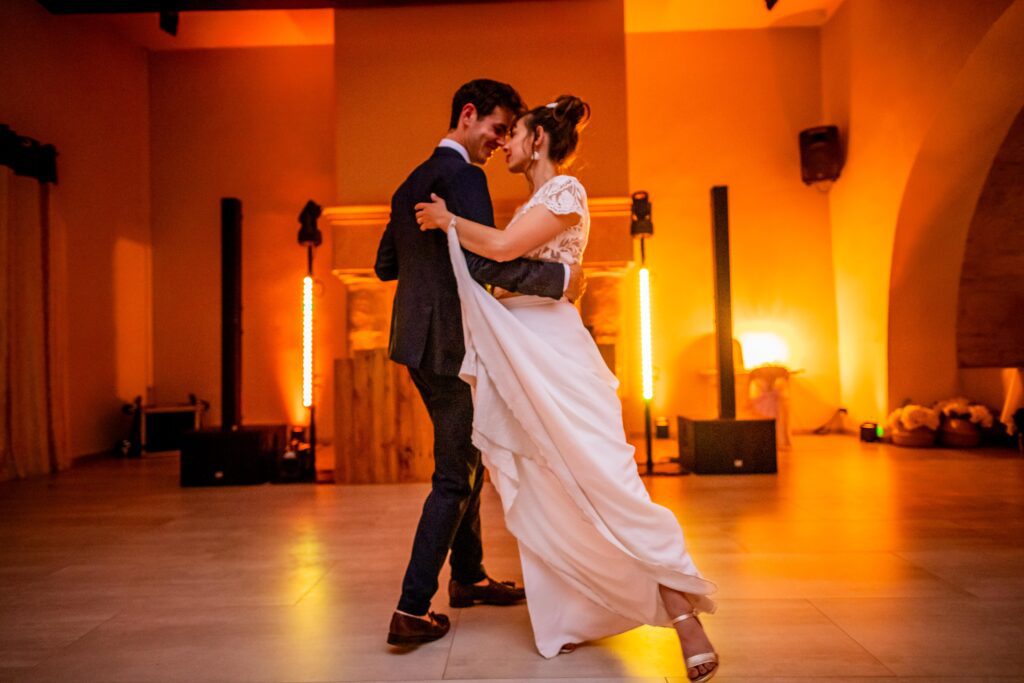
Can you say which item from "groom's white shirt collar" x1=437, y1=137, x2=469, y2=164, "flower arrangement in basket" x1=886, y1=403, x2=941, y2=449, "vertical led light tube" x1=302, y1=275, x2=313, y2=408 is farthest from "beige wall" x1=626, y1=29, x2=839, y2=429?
"groom's white shirt collar" x1=437, y1=137, x2=469, y2=164

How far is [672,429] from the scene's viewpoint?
23.6 feet

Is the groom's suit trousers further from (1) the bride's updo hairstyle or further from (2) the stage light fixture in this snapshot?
(2) the stage light fixture

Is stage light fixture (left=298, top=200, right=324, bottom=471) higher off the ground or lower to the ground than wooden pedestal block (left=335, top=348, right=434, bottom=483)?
higher

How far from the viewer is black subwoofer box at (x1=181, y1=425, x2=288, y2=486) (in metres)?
4.94

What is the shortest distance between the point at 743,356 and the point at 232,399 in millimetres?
4769

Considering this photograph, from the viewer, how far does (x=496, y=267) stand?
6.16 feet

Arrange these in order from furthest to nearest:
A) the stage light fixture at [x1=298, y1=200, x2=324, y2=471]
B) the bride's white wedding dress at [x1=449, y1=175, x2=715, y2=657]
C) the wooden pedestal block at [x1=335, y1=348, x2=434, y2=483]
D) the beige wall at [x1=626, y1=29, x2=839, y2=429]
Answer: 1. the beige wall at [x1=626, y1=29, x2=839, y2=429]
2. the stage light fixture at [x1=298, y1=200, x2=324, y2=471]
3. the wooden pedestal block at [x1=335, y1=348, x2=434, y2=483]
4. the bride's white wedding dress at [x1=449, y1=175, x2=715, y2=657]

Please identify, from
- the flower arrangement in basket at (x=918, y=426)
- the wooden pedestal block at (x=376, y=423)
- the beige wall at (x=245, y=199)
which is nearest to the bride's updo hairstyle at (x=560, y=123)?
the wooden pedestal block at (x=376, y=423)

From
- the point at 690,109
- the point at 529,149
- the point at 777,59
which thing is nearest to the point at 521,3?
the point at 690,109

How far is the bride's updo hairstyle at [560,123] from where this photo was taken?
1949mm

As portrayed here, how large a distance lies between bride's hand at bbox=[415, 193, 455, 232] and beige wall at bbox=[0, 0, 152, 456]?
514 cm

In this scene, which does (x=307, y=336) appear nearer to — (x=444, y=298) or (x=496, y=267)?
(x=444, y=298)

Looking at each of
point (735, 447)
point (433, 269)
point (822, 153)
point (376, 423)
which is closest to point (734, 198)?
point (822, 153)

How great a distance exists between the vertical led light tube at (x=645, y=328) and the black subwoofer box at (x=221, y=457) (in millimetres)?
2845
